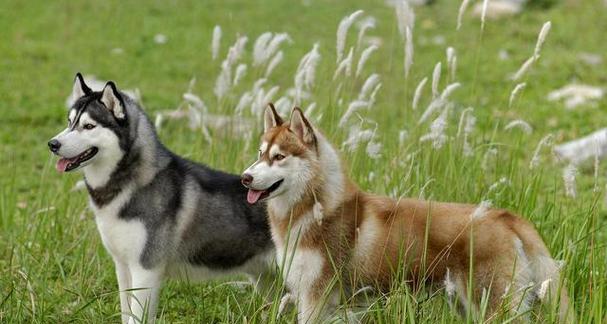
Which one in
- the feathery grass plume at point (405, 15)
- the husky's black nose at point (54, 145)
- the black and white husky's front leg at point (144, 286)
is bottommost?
the black and white husky's front leg at point (144, 286)

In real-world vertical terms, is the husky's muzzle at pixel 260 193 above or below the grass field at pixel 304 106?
above

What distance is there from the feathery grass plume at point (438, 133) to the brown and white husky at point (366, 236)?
93cm

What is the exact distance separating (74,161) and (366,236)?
184cm

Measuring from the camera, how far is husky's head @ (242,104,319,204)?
552 centimetres

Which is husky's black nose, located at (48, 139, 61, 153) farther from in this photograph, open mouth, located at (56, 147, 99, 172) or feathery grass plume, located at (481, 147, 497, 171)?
feathery grass plume, located at (481, 147, 497, 171)

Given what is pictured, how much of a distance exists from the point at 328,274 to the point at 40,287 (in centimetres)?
209

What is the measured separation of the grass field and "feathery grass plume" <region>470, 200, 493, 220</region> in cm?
47

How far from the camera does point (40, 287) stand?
657cm

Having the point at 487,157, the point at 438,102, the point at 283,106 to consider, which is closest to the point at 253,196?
the point at 438,102

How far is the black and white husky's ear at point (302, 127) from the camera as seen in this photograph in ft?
18.4

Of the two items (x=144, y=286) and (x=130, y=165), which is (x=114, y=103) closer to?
(x=130, y=165)

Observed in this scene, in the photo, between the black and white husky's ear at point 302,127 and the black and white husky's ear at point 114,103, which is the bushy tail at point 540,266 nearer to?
the black and white husky's ear at point 302,127

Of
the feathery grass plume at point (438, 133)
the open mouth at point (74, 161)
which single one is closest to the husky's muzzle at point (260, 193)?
the open mouth at point (74, 161)

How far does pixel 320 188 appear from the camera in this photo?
18.7 feet
